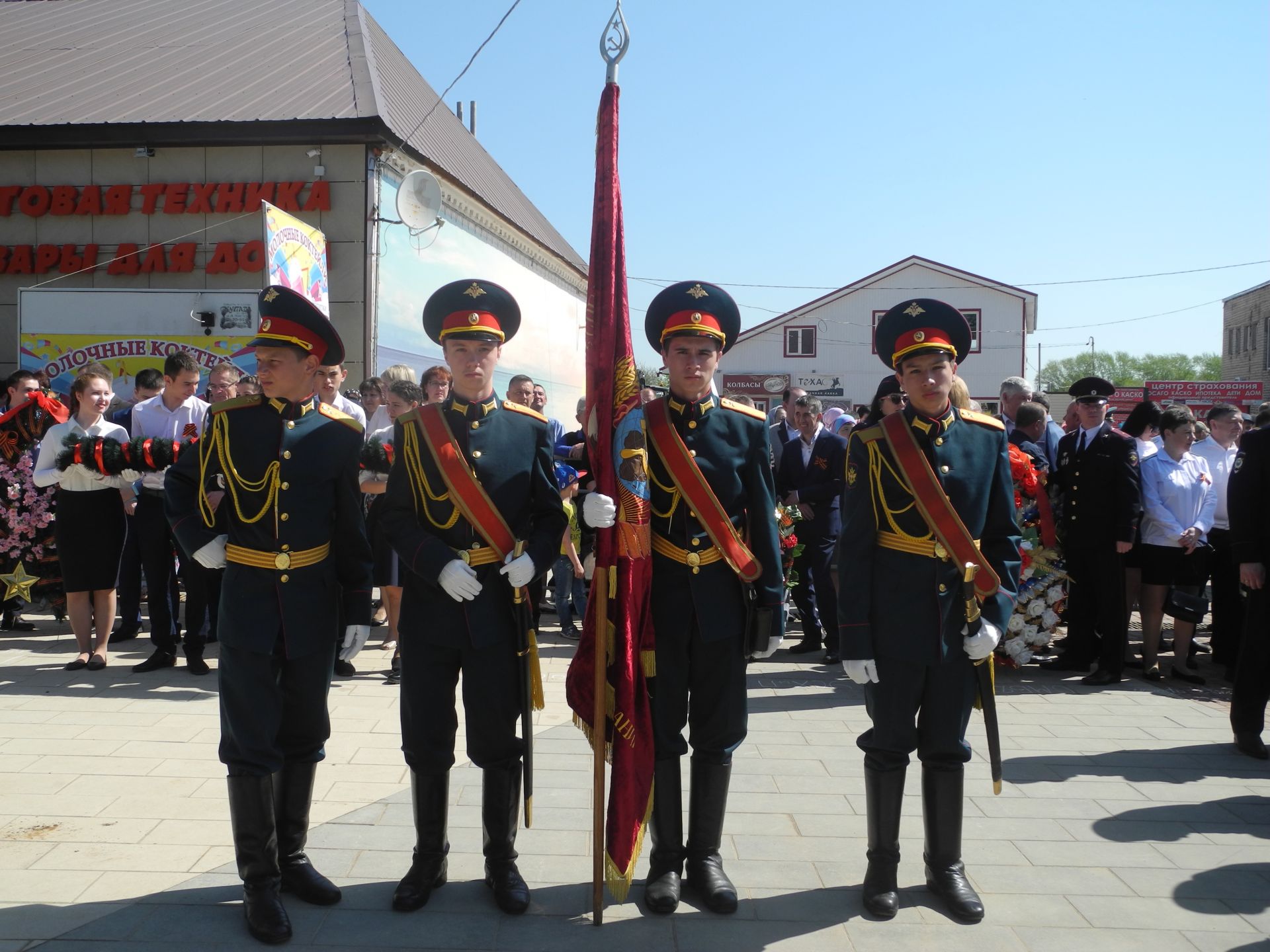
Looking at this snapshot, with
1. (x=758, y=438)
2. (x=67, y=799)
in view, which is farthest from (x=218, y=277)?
(x=758, y=438)

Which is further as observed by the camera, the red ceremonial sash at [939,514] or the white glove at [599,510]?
the red ceremonial sash at [939,514]

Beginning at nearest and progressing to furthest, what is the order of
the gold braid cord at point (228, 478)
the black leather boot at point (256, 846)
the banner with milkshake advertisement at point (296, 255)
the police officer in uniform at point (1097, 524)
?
1. the black leather boot at point (256, 846)
2. the gold braid cord at point (228, 478)
3. the police officer in uniform at point (1097, 524)
4. the banner with milkshake advertisement at point (296, 255)

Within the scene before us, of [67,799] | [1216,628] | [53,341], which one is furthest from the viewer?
[53,341]

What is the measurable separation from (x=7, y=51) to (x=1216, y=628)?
63.0ft

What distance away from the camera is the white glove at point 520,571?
3672 mm

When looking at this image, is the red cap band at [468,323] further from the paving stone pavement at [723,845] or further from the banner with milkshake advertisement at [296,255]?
the banner with milkshake advertisement at [296,255]

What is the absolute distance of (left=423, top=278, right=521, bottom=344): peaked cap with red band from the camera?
379cm

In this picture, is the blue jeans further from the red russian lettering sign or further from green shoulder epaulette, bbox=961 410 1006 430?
the red russian lettering sign

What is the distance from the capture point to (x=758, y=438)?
3951 mm

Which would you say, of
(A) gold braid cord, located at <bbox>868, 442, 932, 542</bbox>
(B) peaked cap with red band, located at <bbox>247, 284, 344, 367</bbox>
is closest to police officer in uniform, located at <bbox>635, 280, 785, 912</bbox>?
(A) gold braid cord, located at <bbox>868, 442, 932, 542</bbox>

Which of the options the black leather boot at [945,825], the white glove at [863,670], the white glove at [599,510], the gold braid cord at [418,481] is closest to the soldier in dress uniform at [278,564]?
the gold braid cord at [418,481]

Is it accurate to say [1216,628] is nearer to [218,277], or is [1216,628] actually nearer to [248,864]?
[248,864]

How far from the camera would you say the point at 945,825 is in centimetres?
382

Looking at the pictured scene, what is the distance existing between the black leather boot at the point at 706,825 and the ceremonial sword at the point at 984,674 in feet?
3.16
